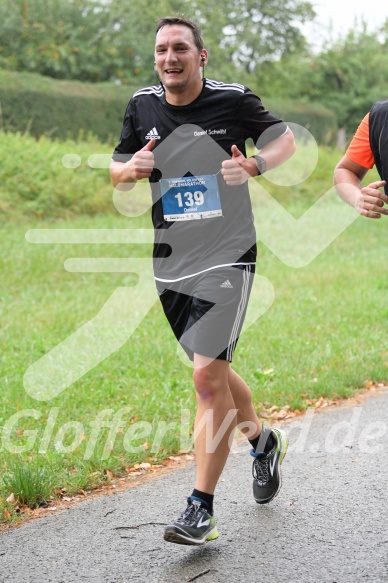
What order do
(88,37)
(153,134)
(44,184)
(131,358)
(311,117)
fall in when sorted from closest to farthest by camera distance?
(153,134), (131,358), (44,184), (88,37), (311,117)

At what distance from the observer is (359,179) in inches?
179

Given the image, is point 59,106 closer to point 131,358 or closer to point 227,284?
point 131,358

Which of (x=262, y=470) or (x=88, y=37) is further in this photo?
(x=88, y=37)

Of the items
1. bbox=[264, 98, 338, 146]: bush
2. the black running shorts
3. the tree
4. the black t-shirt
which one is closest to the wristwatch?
the black t-shirt

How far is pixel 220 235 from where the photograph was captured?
13.8ft

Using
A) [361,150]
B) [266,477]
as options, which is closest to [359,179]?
[361,150]

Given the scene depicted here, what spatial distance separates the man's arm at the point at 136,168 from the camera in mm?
4074

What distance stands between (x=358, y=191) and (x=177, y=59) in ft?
3.58

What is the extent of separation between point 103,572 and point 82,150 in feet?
54.9

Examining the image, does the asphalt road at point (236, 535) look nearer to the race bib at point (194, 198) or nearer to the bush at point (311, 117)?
the race bib at point (194, 198)

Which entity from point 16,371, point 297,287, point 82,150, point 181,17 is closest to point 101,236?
point 297,287

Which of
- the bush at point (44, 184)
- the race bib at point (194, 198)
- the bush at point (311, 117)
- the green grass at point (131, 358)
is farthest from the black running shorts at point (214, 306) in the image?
the bush at point (311, 117)

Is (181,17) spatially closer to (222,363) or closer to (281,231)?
(222,363)

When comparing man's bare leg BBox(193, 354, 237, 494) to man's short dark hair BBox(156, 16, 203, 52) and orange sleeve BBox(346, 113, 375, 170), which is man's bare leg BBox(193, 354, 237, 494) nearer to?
orange sleeve BBox(346, 113, 375, 170)
